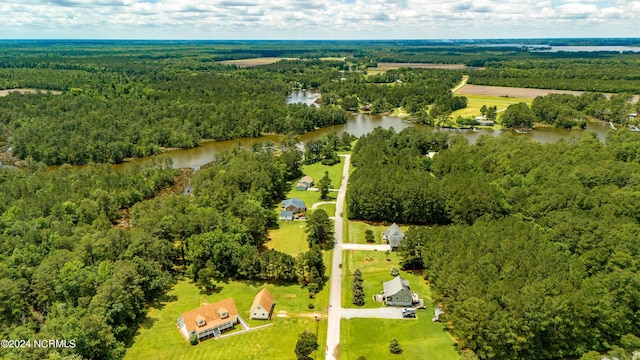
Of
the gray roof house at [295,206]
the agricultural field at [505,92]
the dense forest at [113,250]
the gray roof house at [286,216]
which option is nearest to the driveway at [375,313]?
the dense forest at [113,250]

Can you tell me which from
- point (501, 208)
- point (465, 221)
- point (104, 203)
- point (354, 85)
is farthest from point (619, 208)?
point (354, 85)

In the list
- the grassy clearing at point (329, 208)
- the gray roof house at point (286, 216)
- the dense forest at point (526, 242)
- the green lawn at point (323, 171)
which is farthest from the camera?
the green lawn at point (323, 171)

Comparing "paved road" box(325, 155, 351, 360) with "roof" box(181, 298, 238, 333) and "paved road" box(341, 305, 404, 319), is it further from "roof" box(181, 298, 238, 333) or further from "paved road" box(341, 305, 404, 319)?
"roof" box(181, 298, 238, 333)

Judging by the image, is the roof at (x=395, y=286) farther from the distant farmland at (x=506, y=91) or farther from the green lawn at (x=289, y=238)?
the distant farmland at (x=506, y=91)

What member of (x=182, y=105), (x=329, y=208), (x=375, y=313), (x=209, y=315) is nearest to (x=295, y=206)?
(x=329, y=208)

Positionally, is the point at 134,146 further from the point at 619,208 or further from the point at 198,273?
the point at 619,208

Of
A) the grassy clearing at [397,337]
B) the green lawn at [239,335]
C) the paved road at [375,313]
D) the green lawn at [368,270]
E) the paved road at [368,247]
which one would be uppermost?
the paved road at [368,247]

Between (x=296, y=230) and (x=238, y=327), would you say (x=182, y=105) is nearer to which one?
(x=296, y=230)

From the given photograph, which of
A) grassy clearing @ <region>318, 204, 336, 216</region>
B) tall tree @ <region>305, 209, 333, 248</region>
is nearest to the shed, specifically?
tall tree @ <region>305, 209, 333, 248</region>
